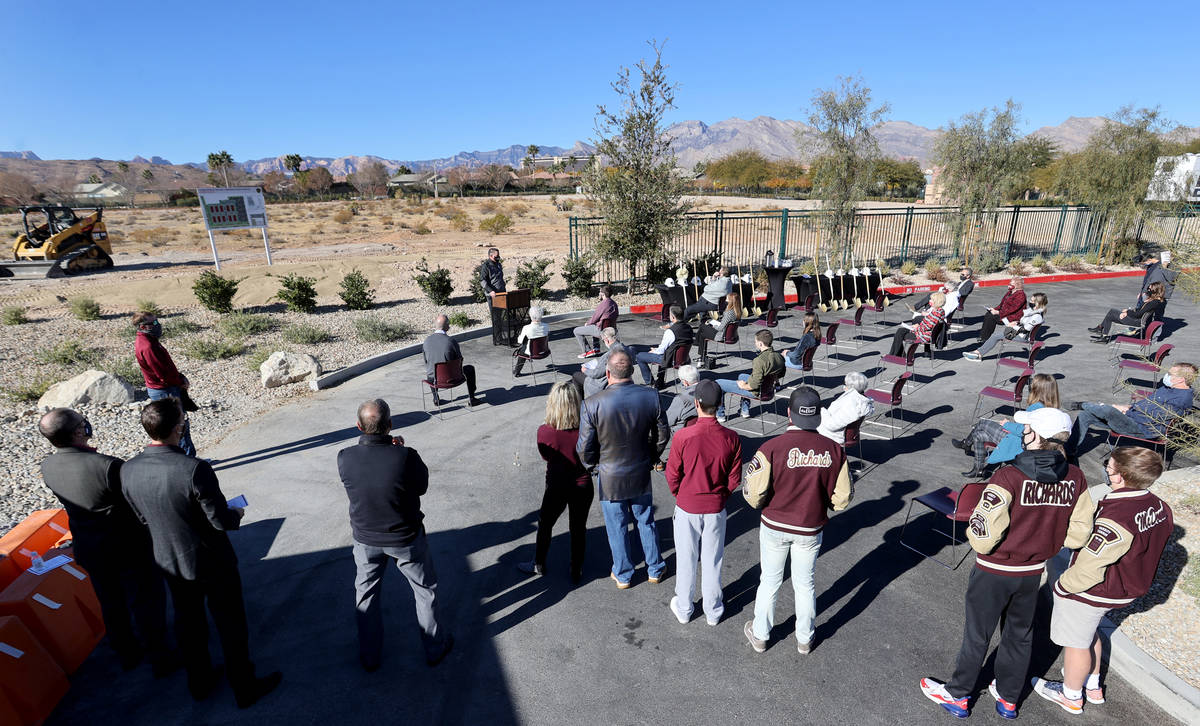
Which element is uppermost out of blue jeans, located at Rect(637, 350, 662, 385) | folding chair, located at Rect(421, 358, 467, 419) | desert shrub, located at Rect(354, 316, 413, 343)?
folding chair, located at Rect(421, 358, 467, 419)

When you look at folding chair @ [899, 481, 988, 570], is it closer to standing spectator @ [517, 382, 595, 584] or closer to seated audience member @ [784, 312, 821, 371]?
standing spectator @ [517, 382, 595, 584]

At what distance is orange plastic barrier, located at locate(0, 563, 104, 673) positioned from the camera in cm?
362

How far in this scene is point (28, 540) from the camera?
4363 millimetres

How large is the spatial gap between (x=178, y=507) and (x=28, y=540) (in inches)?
89.7

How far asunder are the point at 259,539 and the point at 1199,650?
24.1ft

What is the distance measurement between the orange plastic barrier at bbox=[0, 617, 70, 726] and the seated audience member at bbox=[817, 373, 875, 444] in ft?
18.6

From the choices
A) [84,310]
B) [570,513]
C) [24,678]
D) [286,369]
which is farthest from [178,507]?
[84,310]

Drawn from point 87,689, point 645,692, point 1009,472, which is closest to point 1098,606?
point 1009,472

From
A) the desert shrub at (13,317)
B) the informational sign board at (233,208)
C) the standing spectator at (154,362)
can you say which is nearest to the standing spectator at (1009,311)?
the standing spectator at (154,362)

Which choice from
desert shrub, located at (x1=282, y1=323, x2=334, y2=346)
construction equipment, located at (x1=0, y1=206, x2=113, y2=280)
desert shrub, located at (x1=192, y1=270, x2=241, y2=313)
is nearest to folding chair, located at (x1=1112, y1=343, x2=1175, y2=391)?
desert shrub, located at (x1=282, y1=323, x2=334, y2=346)

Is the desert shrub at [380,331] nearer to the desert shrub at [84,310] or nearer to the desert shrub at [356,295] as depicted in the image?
the desert shrub at [356,295]

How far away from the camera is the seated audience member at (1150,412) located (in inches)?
227

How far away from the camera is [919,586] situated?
4.70 meters

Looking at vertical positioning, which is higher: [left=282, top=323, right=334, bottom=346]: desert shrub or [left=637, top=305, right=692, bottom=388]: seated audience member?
[left=637, top=305, right=692, bottom=388]: seated audience member
